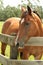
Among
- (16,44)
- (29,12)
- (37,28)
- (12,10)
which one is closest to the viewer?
(16,44)

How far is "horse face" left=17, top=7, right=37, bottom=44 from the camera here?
3912mm

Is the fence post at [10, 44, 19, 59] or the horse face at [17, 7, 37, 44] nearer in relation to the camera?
the fence post at [10, 44, 19, 59]

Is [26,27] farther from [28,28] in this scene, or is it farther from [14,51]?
[14,51]

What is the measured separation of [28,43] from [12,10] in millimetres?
54281

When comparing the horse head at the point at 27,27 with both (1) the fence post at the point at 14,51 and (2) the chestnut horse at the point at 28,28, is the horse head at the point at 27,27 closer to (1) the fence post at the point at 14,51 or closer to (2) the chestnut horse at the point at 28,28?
(2) the chestnut horse at the point at 28,28

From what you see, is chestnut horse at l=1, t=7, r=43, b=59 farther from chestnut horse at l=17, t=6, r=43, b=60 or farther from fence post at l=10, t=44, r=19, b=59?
fence post at l=10, t=44, r=19, b=59

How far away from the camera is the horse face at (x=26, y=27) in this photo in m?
3.91

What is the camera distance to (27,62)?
368 cm

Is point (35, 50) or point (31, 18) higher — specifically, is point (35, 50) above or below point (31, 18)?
below

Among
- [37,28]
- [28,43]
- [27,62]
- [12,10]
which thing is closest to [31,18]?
[37,28]

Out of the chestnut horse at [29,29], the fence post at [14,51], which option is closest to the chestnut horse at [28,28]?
the chestnut horse at [29,29]

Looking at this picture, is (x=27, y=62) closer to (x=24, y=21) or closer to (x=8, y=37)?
(x=8, y=37)

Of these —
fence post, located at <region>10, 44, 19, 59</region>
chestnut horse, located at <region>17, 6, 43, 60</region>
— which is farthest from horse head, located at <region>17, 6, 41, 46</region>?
fence post, located at <region>10, 44, 19, 59</region>

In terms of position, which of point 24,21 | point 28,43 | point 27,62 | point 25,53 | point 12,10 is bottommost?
point 12,10
